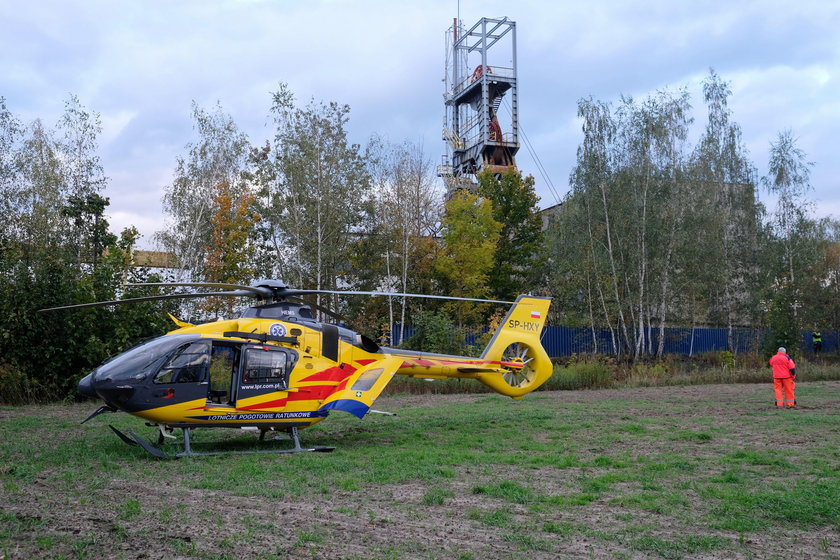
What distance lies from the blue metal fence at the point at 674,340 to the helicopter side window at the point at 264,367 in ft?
84.2

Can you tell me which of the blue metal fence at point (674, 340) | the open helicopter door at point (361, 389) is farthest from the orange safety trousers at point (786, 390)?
the blue metal fence at point (674, 340)

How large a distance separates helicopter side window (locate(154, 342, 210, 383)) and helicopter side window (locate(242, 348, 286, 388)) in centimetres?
67

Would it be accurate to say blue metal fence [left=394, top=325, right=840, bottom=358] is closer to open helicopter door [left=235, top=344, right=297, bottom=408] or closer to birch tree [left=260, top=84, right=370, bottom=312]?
birch tree [left=260, top=84, right=370, bottom=312]

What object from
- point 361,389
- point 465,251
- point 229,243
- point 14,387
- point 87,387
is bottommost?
point 14,387

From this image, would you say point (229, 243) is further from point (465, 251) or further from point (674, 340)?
Answer: point (674, 340)

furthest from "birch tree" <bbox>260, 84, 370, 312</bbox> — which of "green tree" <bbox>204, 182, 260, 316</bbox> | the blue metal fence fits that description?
the blue metal fence

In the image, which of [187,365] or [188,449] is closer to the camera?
[188,449]

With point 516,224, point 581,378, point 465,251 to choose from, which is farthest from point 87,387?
point 516,224

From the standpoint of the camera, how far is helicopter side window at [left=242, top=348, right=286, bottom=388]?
36.7ft

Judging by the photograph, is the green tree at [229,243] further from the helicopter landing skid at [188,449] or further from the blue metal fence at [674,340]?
the helicopter landing skid at [188,449]

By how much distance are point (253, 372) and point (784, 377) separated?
14035mm

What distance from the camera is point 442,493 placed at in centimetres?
805

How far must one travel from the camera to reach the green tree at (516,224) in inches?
1654

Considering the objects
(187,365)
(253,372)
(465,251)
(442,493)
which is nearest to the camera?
(442,493)
